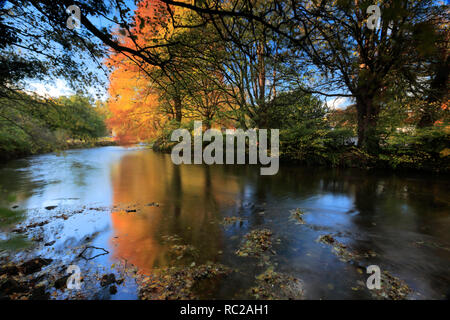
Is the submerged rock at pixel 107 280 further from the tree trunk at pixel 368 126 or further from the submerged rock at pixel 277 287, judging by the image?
the tree trunk at pixel 368 126

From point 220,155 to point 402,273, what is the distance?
581 inches

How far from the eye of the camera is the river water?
3020 mm

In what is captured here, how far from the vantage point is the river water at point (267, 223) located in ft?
9.91

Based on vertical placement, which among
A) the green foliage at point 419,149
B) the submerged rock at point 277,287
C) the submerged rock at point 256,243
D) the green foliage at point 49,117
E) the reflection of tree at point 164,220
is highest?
the green foliage at point 49,117

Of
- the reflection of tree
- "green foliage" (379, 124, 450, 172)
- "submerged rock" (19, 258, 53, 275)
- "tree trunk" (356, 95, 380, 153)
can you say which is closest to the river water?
the reflection of tree

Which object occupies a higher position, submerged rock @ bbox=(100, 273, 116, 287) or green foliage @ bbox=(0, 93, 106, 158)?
green foliage @ bbox=(0, 93, 106, 158)

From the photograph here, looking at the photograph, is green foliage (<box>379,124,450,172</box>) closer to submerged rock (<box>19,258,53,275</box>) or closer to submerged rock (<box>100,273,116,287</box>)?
submerged rock (<box>100,273,116,287</box>)

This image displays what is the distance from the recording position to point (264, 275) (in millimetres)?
2961

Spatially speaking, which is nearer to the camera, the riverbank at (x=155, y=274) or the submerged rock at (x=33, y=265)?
the riverbank at (x=155, y=274)

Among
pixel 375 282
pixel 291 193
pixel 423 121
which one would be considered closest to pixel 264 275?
pixel 375 282

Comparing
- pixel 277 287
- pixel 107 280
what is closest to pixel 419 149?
pixel 277 287

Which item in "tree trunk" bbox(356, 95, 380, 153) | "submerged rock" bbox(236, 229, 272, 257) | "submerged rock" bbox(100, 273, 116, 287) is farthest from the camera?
"tree trunk" bbox(356, 95, 380, 153)

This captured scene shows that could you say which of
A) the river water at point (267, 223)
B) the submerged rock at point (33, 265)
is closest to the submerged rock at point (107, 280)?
the river water at point (267, 223)
